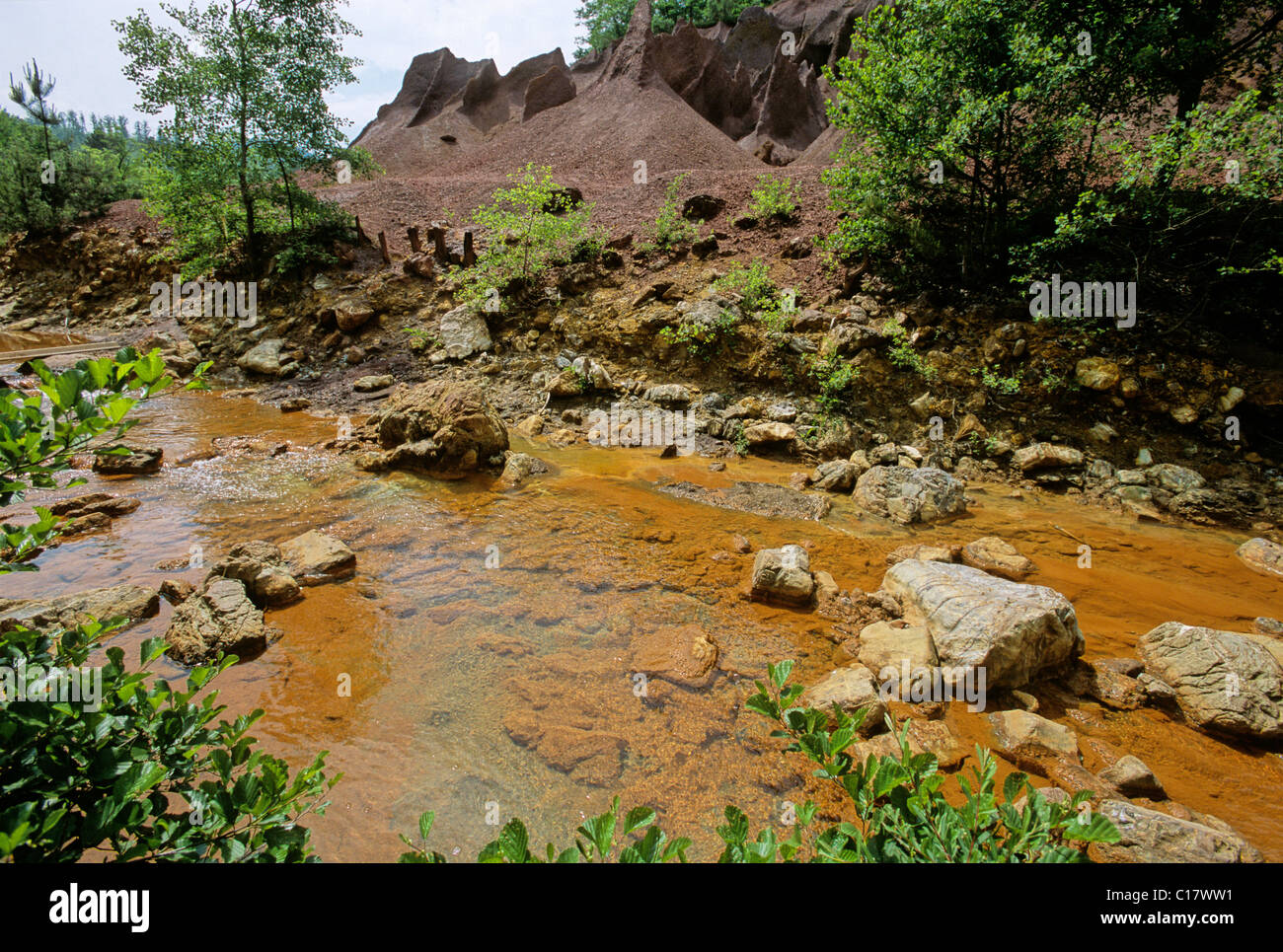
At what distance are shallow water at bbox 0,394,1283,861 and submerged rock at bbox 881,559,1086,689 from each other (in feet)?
1.28

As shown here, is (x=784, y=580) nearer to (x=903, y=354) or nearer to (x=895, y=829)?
(x=895, y=829)

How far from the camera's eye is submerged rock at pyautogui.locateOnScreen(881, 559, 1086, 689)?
376 cm

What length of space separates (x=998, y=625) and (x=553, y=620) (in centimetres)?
360

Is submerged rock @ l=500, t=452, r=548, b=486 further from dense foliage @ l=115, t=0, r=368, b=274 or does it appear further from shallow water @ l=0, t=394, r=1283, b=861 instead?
dense foliage @ l=115, t=0, r=368, b=274

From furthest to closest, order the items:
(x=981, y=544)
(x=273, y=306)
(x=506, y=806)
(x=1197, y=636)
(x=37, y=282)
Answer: (x=37, y=282), (x=273, y=306), (x=981, y=544), (x=1197, y=636), (x=506, y=806)

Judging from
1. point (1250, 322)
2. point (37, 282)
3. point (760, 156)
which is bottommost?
point (1250, 322)

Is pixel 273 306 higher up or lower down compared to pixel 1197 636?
higher up

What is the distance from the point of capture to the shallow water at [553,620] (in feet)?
9.81

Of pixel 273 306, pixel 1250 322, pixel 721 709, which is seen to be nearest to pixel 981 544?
pixel 721 709

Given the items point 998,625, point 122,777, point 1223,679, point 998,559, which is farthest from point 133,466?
point 1223,679
